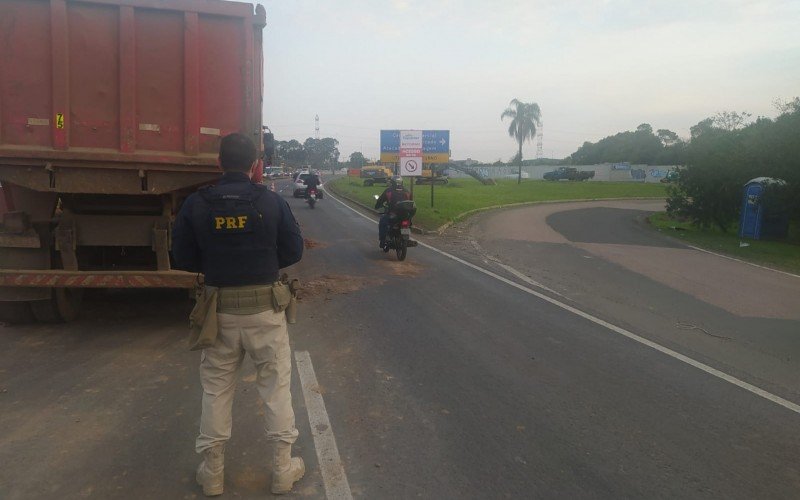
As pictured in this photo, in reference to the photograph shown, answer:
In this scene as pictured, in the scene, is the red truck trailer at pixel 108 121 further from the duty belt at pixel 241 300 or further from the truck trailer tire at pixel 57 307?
the duty belt at pixel 241 300

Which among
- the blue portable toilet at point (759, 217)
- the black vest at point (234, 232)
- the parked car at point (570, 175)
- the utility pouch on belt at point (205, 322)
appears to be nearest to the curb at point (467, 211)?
the blue portable toilet at point (759, 217)

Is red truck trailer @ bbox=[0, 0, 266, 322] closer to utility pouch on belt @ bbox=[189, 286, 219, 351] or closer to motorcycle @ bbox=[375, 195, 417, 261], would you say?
utility pouch on belt @ bbox=[189, 286, 219, 351]

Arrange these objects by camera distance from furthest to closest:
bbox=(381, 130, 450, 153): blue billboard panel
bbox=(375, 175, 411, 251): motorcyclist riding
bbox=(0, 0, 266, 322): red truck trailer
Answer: bbox=(381, 130, 450, 153): blue billboard panel, bbox=(375, 175, 411, 251): motorcyclist riding, bbox=(0, 0, 266, 322): red truck trailer

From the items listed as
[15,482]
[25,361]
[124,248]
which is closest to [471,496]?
[15,482]

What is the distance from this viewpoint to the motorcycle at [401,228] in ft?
42.8

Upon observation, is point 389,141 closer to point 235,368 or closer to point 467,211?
Result: point 467,211

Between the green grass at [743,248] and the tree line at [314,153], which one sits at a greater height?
the tree line at [314,153]

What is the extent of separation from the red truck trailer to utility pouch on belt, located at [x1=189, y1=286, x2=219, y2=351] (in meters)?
3.05

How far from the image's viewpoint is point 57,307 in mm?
7074

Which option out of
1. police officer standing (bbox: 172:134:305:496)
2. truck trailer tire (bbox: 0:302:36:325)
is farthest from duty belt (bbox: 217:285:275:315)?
truck trailer tire (bbox: 0:302:36:325)

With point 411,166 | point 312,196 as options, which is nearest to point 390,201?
point 411,166

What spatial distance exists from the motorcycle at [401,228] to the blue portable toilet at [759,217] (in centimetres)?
1306

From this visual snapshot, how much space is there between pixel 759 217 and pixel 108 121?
66.7ft

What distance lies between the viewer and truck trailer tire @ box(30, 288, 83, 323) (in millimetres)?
7008
